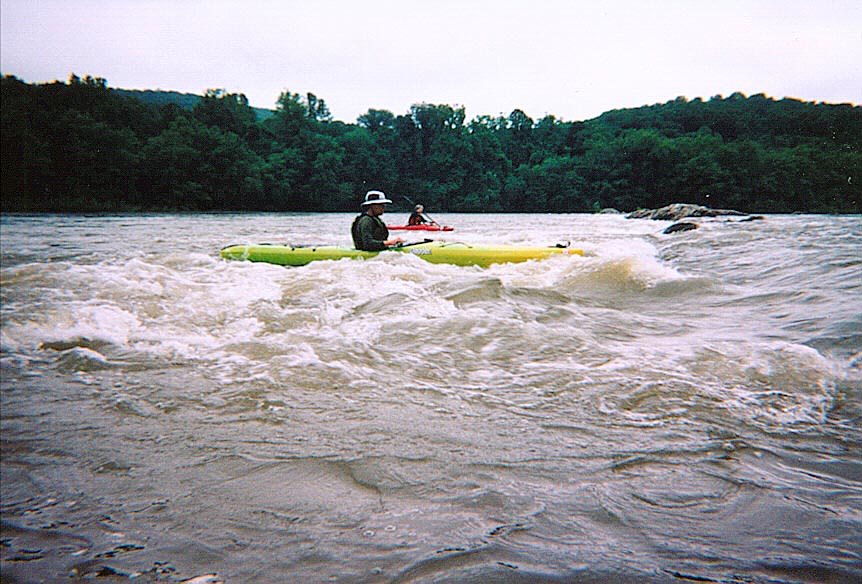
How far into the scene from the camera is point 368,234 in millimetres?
7398

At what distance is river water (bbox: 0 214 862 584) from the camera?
1.39 meters

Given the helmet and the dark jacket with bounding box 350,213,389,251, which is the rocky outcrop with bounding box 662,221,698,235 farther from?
the dark jacket with bounding box 350,213,389,251

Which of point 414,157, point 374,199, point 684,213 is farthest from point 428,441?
point 414,157

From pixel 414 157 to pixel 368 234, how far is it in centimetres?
6754

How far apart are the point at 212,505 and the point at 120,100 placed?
129ft

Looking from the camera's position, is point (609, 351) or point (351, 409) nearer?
point (351, 409)

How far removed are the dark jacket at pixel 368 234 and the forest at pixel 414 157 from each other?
7.26 metres

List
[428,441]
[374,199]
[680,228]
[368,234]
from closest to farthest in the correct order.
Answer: [428,441] → [368,234] → [374,199] → [680,228]

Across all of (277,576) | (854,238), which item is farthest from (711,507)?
(854,238)

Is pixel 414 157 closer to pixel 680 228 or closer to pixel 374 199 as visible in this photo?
pixel 680 228

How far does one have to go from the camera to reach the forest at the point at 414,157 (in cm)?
2227

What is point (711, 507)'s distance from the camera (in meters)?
1.64

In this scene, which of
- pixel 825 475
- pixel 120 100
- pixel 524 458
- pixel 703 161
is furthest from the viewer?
pixel 703 161

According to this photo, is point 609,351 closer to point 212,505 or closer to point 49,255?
point 212,505
